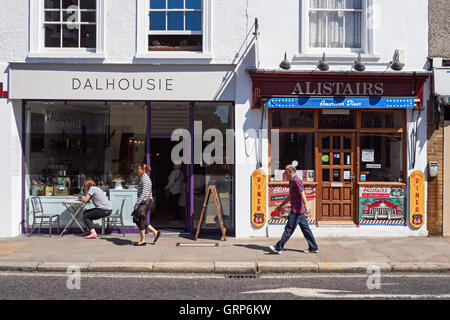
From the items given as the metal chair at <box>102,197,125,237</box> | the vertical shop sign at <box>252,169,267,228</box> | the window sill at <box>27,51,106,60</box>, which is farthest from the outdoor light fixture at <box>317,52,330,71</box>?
the metal chair at <box>102,197,125,237</box>

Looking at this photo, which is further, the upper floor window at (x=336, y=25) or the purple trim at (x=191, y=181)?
the upper floor window at (x=336, y=25)

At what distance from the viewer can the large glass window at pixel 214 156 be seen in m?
11.6

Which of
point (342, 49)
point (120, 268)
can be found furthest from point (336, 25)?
point (120, 268)

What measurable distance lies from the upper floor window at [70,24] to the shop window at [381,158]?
726 cm

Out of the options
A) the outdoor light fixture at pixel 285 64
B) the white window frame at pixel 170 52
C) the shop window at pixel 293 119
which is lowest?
the shop window at pixel 293 119

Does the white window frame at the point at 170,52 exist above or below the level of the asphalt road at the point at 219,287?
above

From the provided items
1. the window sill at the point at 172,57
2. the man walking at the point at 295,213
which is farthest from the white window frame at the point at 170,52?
the man walking at the point at 295,213

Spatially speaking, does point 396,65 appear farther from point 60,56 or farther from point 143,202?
point 60,56

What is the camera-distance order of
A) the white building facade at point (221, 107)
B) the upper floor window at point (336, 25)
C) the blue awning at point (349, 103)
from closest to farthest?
the blue awning at point (349, 103) < the white building facade at point (221, 107) < the upper floor window at point (336, 25)

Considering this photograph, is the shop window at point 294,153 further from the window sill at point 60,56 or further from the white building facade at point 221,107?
the window sill at point 60,56

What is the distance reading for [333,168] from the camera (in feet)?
38.0

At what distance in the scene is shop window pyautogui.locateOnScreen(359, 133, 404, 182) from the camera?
38.0 feet

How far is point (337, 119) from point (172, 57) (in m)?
4.34

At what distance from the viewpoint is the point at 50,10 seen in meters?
11.5
